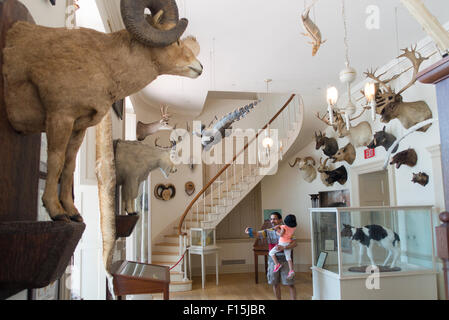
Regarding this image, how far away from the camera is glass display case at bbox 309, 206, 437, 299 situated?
4.73 m

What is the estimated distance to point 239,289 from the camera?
7.34 metres

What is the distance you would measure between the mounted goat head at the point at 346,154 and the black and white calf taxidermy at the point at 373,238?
2151 mm

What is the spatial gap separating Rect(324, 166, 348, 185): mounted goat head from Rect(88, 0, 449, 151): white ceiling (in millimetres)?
1612

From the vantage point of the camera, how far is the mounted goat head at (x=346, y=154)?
22.5 ft

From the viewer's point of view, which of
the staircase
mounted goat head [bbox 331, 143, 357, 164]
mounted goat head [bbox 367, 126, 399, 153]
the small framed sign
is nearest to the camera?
the small framed sign

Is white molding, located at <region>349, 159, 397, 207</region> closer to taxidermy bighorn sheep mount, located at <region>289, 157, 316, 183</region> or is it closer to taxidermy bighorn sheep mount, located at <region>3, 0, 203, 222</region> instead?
taxidermy bighorn sheep mount, located at <region>289, 157, 316, 183</region>

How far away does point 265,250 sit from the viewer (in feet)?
26.6

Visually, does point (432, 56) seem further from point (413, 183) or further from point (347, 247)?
point (347, 247)

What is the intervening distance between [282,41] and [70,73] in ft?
15.0

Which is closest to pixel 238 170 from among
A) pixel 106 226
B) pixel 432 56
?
pixel 432 56

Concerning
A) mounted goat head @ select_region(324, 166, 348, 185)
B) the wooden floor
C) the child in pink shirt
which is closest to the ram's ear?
the child in pink shirt

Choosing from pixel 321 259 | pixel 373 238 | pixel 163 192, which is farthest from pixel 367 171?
pixel 163 192

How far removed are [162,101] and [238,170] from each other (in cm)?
287

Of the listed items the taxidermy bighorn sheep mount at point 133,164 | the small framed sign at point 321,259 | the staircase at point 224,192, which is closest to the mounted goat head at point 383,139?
the small framed sign at point 321,259
